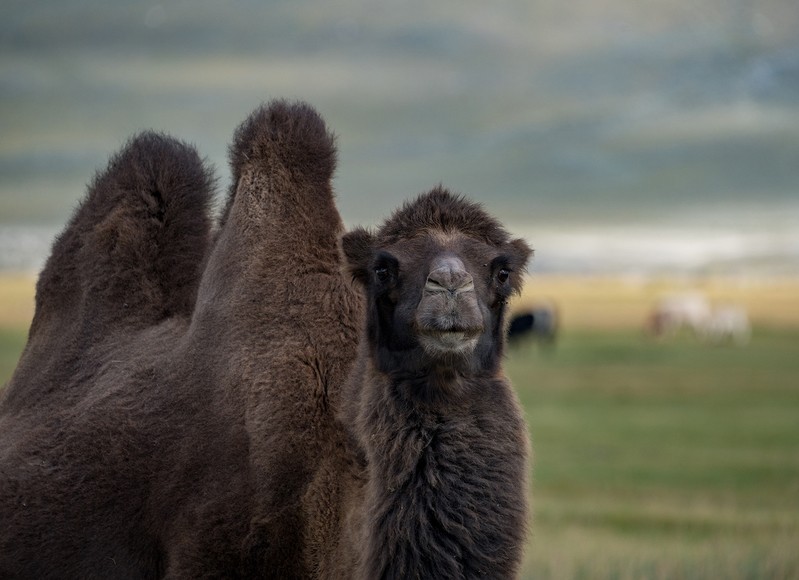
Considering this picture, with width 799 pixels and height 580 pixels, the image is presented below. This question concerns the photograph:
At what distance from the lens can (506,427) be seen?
479 centimetres

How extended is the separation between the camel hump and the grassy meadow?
3.09m

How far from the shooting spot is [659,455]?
23.9m

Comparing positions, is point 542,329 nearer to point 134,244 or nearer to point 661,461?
point 661,461

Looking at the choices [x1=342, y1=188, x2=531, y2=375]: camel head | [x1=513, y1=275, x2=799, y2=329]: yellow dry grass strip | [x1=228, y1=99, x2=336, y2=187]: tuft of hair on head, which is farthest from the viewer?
[x1=513, y1=275, x2=799, y2=329]: yellow dry grass strip

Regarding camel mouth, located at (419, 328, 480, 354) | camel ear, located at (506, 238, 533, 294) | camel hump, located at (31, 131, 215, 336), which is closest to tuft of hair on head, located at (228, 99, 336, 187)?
camel hump, located at (31, 131, 215, 336)

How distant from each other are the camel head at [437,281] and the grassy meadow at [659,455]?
3.56 metres

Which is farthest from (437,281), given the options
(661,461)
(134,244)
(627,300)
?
(627,300)

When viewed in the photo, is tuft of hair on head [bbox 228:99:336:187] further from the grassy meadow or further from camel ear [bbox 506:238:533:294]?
the grassy meadow

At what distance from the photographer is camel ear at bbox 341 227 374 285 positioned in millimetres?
4996

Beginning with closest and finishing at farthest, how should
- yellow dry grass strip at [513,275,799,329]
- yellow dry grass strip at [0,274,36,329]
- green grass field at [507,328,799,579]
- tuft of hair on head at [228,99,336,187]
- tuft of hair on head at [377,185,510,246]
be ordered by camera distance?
1. tuft of hair on head at [377,185,510,246]
2. tuft of hair on head at [228,99,336,187]
3. green grass field at [507,328,799,579]
4. yellow dry grass strip at [0,274,36,329]
5. yellow dry grass strip at [513,275,799,329]

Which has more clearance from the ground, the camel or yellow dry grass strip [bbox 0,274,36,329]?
yellow dry grass strip [bbox 0,274,36,329]

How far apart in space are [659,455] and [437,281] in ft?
66.2

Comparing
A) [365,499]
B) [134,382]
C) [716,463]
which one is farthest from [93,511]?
[716,463]

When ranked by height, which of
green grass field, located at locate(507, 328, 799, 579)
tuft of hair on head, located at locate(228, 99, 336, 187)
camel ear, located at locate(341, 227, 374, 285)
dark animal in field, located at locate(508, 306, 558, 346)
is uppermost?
dark animal in field, located at locate(508, 306, 558, 346)
